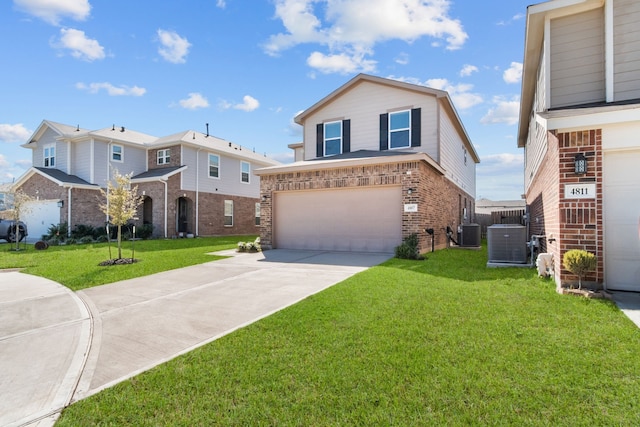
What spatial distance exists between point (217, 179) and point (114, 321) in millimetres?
18418

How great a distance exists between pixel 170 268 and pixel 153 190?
12.5 m

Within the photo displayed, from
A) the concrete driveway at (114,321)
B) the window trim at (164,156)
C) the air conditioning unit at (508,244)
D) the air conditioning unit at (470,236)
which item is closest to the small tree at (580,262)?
the air conditioning unit at (508,244)

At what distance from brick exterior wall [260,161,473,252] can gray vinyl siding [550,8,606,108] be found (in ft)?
14.2

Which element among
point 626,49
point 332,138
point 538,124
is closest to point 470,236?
point 538,124

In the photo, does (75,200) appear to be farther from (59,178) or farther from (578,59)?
(578,59)

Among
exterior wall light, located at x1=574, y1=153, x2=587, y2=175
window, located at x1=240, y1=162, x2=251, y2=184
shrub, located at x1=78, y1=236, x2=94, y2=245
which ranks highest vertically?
window, located at x1=240, y1=162, x2=251, y2=184

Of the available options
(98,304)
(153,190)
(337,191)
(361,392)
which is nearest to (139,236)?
(153,190)

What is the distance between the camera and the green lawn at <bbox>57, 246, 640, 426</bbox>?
7.70 ft

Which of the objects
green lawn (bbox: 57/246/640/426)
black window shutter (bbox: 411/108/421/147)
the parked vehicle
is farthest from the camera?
the parked vehicle

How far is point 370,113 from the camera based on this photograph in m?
13.8

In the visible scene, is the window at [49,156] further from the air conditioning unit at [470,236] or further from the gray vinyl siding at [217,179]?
the air conditioning unit at [470,236]

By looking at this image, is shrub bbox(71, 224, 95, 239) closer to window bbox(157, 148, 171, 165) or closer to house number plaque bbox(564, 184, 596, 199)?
window bbox(157, 148, 171, 165)

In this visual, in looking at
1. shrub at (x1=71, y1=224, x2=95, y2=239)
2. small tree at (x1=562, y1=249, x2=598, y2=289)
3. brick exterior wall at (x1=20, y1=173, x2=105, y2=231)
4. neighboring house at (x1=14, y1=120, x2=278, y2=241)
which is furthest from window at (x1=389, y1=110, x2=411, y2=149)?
brick exterior wall at (x1=20, y1=173, x2=105, y2=231)

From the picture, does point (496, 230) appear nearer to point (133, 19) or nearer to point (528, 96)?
point (528, 96)
